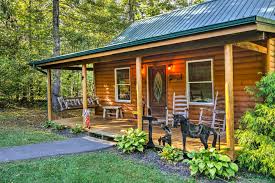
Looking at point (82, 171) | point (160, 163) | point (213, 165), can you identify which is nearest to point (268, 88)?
point (213, 165)

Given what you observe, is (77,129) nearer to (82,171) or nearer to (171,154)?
(82,171)

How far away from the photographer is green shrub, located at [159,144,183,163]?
4.95 m

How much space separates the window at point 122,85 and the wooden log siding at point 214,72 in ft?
0.64

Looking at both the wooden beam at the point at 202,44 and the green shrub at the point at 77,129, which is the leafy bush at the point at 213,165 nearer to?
the wooden beam at the point at 202,44

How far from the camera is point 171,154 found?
5.02m

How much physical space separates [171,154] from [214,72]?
3.08m

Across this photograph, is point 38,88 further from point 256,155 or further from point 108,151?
point 256,155

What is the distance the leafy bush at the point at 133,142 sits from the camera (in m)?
5.64

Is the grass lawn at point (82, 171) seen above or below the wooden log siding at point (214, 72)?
below

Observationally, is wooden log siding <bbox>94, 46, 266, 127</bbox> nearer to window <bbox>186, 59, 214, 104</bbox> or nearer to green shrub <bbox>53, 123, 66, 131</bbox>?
window <bbox>186, 59, 214, 104</bbox>

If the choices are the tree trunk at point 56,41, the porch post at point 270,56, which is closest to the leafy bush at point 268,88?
the porch post at point 270,56

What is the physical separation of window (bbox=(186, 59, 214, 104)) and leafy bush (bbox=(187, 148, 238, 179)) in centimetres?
326

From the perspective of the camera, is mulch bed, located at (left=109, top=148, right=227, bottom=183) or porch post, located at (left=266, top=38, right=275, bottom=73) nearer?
mulch bed, located at (left=109, top=148, right=227, bottom=183)

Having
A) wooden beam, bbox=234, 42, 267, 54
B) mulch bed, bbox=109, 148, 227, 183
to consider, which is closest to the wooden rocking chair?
wooden beam, bbox=234, 42, 267, 54
